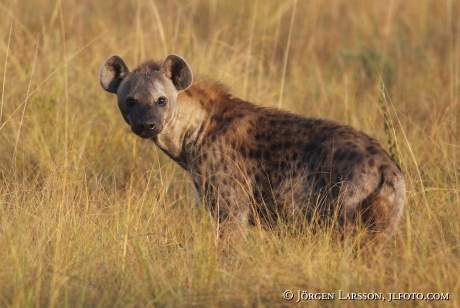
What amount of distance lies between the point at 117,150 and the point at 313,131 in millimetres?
2183

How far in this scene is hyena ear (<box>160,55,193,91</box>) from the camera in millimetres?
5785

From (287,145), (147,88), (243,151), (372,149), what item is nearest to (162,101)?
(147,88)

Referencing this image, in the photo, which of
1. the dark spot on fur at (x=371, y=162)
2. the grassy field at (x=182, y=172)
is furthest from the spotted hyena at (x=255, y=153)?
the grassy field at (x=182, y=172)

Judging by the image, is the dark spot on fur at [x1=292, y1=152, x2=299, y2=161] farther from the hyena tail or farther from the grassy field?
the hyena tail

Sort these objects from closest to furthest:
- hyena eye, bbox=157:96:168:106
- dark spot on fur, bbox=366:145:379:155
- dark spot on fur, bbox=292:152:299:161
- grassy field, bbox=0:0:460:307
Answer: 1. grassy field, bbox=0:0:460:307
2. dark spot on fur, bbox=366:145:379:155
3. dark spot on fur, bbox=292:152:299:161
4. hyena eye, bbox=157:96:168:106

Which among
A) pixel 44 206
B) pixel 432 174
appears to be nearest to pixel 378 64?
pixel 432 174

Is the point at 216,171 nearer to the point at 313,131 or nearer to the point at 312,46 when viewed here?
the point at 313,131

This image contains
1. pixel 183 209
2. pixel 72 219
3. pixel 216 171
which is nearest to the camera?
pixel 72 219

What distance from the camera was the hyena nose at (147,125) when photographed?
5.47m

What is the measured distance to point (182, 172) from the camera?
6758 millimetres

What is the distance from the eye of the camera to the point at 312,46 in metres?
10.9

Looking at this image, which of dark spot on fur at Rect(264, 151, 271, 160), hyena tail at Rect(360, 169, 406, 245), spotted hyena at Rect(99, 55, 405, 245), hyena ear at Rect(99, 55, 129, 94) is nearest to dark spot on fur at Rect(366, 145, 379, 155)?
spotted hyena at Rect(99, 55, 405, 245)

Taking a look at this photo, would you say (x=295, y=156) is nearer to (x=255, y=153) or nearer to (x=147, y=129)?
(x=255, y=153)

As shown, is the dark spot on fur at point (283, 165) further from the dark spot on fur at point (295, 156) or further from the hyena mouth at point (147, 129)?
the hyena mouth at point (147, 129)
